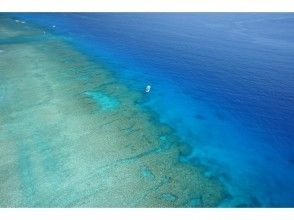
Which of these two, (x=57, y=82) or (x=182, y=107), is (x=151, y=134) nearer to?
(x=182, y=107)

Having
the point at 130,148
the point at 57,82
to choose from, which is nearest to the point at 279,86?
the point at 130,148

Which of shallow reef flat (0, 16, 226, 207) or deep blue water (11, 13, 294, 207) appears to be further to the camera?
deep blue water (11, 13, 294, 207)

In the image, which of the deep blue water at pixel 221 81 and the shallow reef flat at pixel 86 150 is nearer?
the shallow reef flat at pixel 86 150
